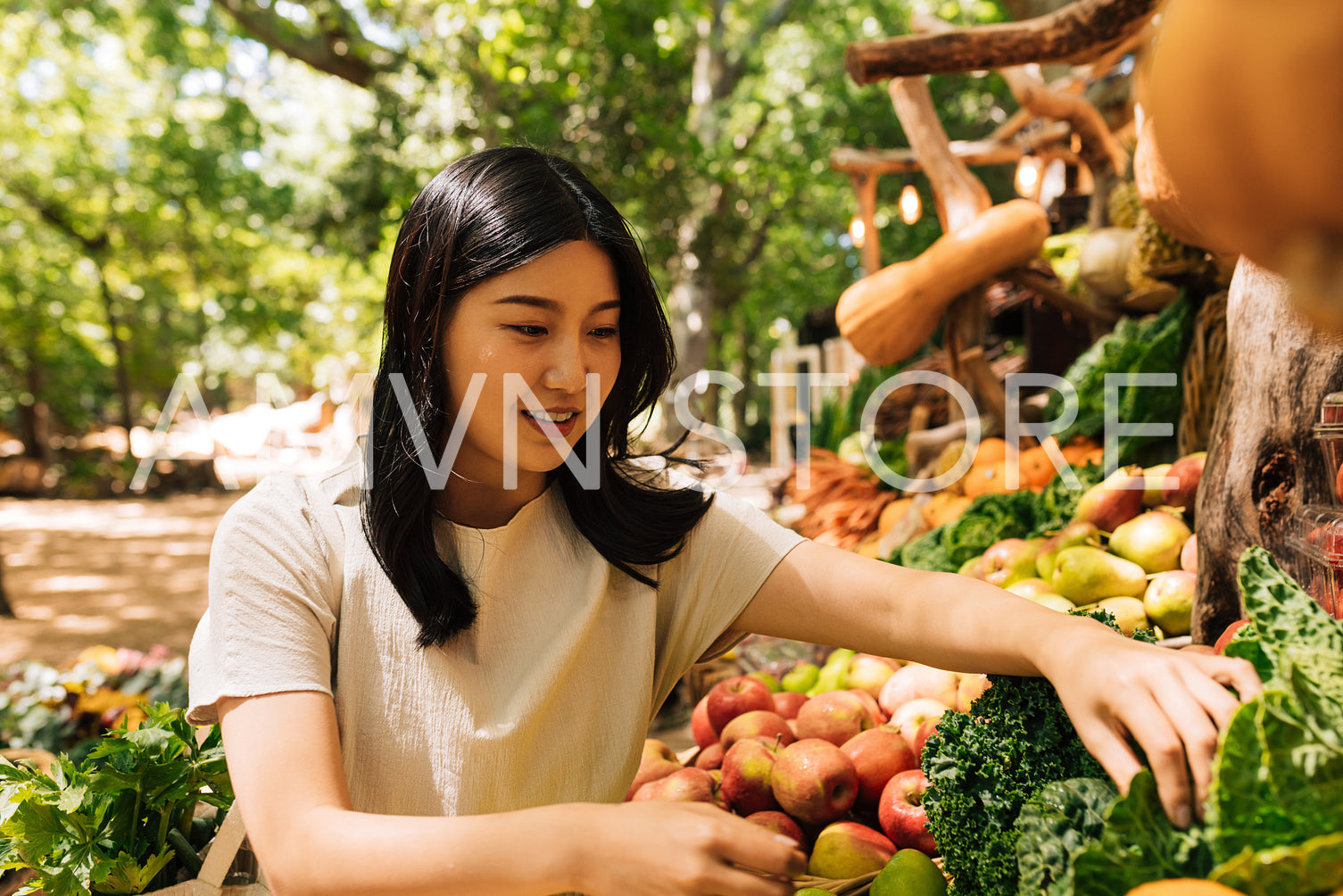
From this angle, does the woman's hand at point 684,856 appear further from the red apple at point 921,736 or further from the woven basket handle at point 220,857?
the red apple at point 921,736

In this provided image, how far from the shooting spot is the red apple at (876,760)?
1827mm

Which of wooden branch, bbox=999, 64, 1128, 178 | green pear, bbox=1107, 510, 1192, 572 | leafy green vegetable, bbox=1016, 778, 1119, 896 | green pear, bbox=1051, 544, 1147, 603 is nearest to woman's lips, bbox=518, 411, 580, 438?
leafy green vegetable, bbox=1016, 778, 1119, 896

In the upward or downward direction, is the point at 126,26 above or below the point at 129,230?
above

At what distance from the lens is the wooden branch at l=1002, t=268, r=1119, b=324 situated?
3777 millimetres

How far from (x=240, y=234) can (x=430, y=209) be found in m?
16.5

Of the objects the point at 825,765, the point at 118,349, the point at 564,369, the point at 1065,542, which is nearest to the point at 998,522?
the point at 1065,542

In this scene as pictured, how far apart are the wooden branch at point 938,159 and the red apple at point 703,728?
2.58m

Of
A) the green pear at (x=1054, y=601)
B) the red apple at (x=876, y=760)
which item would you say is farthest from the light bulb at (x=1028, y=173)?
the red apple at (x=876, y=760)

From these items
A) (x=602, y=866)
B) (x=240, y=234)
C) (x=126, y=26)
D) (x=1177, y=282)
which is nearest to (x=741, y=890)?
(x=602, y=866)

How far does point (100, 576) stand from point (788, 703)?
Result: 314 inches

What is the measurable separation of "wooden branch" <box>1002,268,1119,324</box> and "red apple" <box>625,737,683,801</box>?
8.56ft

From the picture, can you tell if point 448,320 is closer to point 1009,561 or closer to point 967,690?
point 967,690

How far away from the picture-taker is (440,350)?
4.67ft

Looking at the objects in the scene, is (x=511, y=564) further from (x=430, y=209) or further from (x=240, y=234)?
(x=240, y=234)
